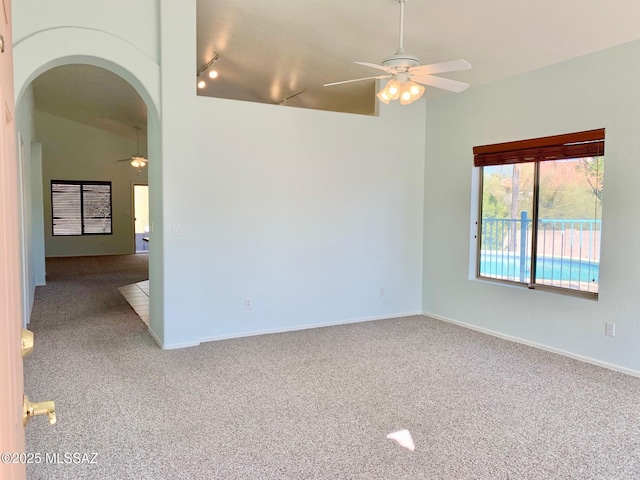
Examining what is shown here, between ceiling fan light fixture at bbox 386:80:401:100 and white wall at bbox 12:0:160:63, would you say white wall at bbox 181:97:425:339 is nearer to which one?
white wall at bbox 12:0:160:63

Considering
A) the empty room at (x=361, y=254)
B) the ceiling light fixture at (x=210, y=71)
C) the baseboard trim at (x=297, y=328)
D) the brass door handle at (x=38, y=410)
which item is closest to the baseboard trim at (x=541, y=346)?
the empty room at (x=361, y=254)

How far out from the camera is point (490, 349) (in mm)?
4426

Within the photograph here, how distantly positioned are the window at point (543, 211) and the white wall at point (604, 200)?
0.14 meters

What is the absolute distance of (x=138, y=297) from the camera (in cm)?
677

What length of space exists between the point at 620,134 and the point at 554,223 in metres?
1.02

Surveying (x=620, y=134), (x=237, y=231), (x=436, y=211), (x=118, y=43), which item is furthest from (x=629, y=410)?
(x=118, y=43)

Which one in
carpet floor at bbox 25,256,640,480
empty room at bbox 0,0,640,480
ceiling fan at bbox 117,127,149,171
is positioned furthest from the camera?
ceiling fan at bbox 117,127,149,171

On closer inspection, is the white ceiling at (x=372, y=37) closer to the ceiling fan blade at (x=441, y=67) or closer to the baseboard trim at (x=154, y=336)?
the ceiling fan blade at (x=441, y=67)

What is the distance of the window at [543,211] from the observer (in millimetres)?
4137

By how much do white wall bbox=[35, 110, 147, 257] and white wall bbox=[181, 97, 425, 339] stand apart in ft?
27.4

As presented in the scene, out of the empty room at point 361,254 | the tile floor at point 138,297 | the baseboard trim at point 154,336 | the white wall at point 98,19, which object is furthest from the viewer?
the tile floor at point 138,297

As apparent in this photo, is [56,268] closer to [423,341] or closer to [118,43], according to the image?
[118,43]

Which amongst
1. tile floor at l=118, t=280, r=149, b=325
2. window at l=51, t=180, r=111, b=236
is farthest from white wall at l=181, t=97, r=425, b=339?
window at l=51, t=180, r=111, b=236

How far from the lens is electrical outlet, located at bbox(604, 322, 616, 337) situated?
3.85 metres
